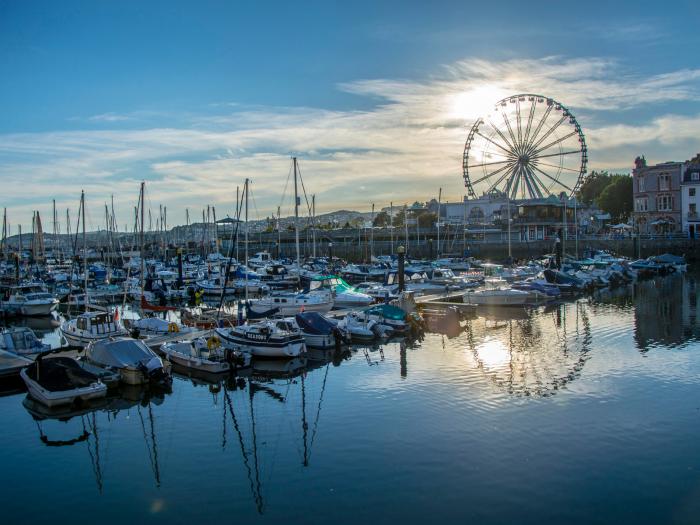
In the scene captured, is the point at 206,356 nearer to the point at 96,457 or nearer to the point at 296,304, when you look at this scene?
the point at 96,457

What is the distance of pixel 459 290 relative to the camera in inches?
2076

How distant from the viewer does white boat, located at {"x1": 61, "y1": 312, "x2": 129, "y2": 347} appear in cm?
3089

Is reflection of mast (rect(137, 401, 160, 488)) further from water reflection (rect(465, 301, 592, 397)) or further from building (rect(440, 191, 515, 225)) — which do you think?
building (rect(440, 191, 515, 225))

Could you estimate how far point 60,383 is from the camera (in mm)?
22156

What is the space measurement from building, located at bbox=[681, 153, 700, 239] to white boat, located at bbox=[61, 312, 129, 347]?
77.5 meters

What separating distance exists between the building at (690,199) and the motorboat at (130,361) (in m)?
79.7

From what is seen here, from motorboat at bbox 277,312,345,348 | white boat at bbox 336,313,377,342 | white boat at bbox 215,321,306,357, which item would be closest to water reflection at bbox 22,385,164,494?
white boat at bbox 215,321,306,357

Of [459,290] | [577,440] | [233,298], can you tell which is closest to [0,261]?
[233,298]

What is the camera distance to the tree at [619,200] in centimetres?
11606

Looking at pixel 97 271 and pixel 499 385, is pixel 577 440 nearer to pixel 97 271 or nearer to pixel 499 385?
pixel 499 385

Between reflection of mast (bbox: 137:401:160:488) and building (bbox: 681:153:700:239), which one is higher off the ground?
building (bbox: 681:153:700:239)

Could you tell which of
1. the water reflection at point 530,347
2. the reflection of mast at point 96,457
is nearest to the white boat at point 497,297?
the water reflection at point 530,347

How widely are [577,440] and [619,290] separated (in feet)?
140

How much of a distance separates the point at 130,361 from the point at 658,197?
83.3 meters
